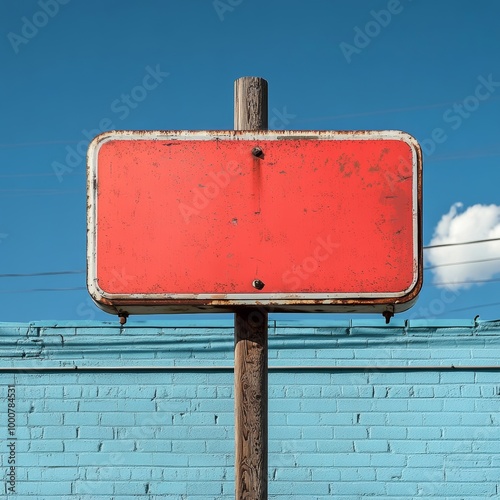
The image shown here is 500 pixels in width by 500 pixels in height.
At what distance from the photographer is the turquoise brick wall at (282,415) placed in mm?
6172

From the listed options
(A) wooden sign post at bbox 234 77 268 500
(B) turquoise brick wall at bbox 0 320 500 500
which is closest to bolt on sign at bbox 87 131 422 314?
(A) wooden sign post at bbox 234 77 268 500

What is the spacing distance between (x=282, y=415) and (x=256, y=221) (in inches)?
131

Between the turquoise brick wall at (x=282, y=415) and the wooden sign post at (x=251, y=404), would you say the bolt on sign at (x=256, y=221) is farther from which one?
the turquoise brick wall at (x=282, y=415)

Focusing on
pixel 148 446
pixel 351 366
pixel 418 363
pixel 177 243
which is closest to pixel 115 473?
pixel 148 446

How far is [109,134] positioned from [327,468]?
3.84 meters

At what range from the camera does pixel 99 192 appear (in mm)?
3346

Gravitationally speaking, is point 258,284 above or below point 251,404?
above

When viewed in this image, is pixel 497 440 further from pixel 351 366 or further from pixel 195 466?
pixel 195 466
